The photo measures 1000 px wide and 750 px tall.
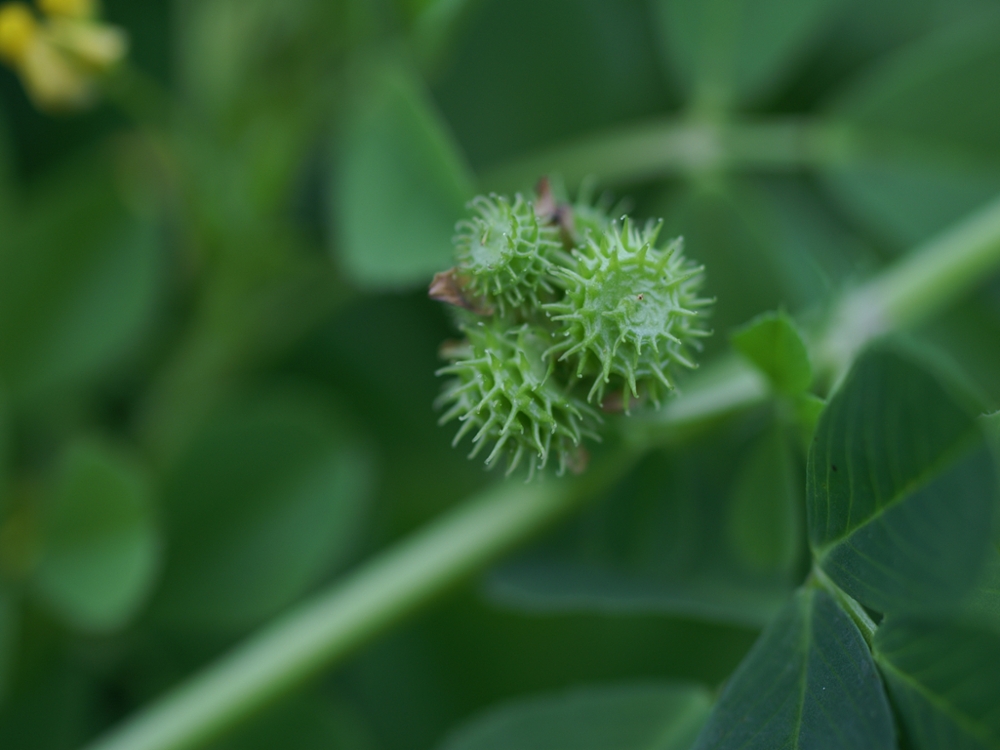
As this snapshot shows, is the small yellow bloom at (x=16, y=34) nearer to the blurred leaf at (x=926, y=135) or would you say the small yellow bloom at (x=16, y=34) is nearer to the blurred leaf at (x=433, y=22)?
the blurred leaf at (x=433, y=22)

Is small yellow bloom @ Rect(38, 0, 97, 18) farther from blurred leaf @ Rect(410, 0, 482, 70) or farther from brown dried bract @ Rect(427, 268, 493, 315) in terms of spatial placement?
brown dried bract @ Rect(427, 268, 493, 315)

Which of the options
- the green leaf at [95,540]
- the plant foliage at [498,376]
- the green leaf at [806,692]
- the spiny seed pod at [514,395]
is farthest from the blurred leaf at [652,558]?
the green leaf at [95,540]

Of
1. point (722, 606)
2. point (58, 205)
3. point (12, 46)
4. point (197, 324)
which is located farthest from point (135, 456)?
point (722, 606)

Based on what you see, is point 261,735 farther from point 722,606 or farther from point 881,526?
point 881,526

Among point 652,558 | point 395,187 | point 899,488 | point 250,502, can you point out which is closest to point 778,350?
point 899,488

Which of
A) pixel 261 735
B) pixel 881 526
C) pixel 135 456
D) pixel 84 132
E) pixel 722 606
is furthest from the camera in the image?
pixel 84 132
